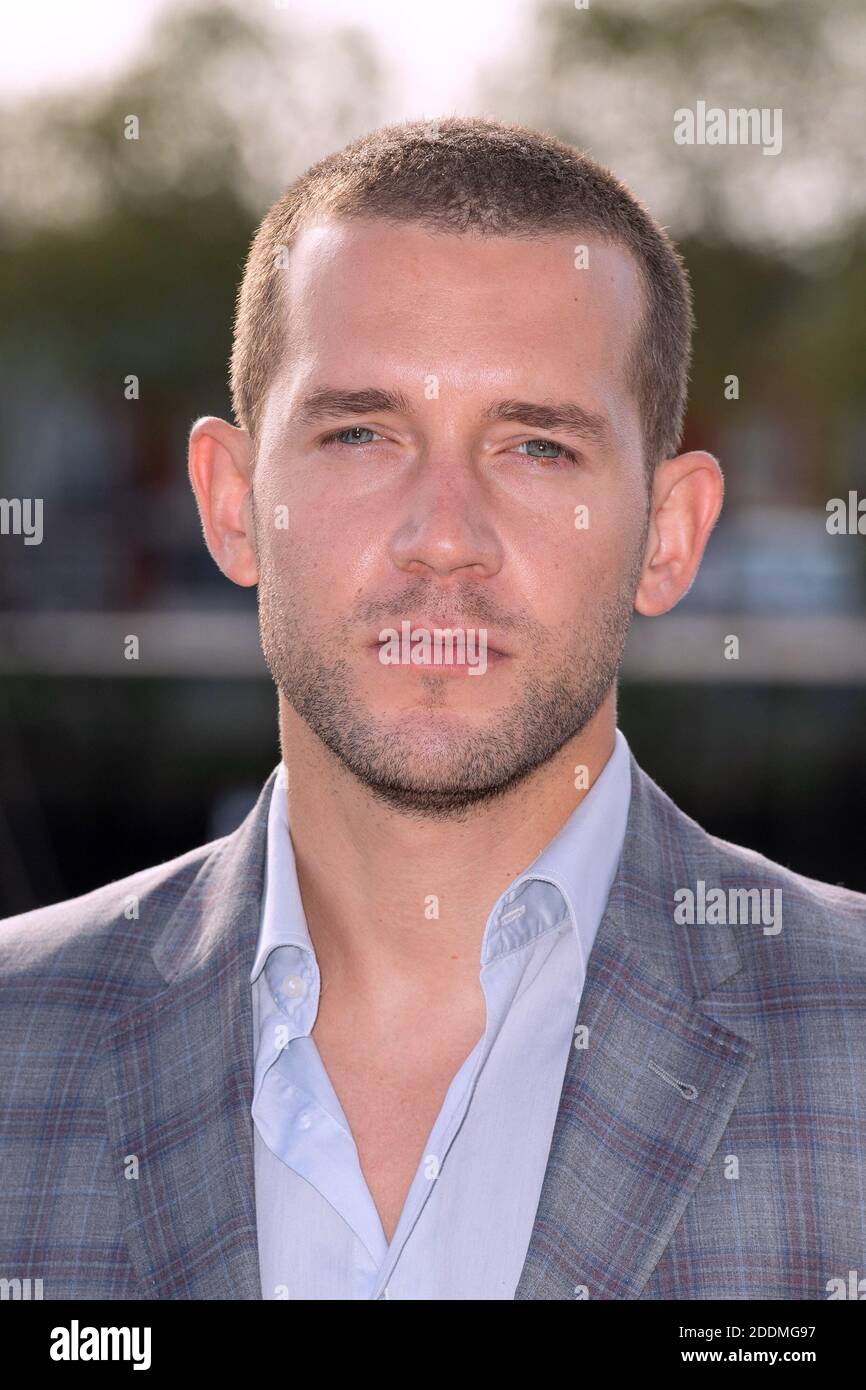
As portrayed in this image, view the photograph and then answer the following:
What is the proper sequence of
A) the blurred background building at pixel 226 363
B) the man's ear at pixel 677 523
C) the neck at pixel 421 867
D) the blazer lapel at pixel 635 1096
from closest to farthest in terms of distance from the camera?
the blazer lapel at pixel 635 1096
the neck at pixel 421 867
the man's ear at pixel 677 523
the blurred background building at pixel 226 363

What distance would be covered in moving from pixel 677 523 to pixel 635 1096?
95 centimetres

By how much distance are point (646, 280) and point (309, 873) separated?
1.11m

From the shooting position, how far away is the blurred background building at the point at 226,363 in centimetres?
1018

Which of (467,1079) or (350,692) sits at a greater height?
(350,692)

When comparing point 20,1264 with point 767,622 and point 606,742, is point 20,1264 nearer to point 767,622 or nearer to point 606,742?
point 606,742

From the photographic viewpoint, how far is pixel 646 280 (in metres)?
2.44

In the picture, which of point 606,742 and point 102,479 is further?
point 102,479

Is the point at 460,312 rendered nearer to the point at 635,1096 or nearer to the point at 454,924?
the point at 454,924

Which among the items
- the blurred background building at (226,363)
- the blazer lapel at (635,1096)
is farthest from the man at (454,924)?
the blurred background building at (226,363)

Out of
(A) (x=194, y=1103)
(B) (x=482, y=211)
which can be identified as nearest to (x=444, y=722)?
(A) (x=194, y=1103)

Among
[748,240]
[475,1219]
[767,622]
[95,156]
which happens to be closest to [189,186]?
[95,156]

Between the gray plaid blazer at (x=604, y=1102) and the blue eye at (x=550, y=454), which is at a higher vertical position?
the blue eye at (x=550, y=454)

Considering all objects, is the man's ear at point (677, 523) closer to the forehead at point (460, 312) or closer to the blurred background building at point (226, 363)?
the forehead at point (460, 312)

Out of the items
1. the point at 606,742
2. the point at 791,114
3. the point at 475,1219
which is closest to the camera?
the point at 475,1219
